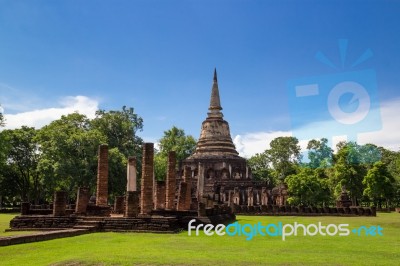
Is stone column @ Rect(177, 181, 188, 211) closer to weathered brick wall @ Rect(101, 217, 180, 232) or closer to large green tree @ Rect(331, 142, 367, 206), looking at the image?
weathered brick wall @ Rect(101, 217, 180, 232)

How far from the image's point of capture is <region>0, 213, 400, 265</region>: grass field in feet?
30.9

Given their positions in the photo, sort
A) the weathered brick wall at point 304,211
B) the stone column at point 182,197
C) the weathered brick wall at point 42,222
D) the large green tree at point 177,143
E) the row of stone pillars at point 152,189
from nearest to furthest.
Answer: the weathered brick wall at point 42,222, the row of stone pillars at point 152,189, the stone column at point 182,197, the weathered brick wall at point 304,211, the large green tree at point 177,143

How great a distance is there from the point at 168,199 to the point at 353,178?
110ft

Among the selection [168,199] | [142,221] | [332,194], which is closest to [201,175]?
[168,199]

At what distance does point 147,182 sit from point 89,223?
3.37 m

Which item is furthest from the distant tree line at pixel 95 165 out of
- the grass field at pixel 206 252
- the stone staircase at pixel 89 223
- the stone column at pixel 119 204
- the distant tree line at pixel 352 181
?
the grass field at pixel 206 252

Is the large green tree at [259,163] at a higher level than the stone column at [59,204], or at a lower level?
higher

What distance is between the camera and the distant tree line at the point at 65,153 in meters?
40.8

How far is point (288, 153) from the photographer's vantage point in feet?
262

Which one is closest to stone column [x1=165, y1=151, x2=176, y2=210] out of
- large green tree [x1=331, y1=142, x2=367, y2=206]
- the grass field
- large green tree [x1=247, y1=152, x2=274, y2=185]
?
the grass field

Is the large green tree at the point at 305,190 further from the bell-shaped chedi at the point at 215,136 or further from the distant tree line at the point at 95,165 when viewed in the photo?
the bell-shaped chedi at the point at 215,136

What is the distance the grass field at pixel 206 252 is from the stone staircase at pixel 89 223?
9.62 feet

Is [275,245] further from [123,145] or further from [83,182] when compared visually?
[123,145]

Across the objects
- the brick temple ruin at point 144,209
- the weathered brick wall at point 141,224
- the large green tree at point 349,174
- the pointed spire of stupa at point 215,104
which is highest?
the pointed spire of stupa at point 215,104
